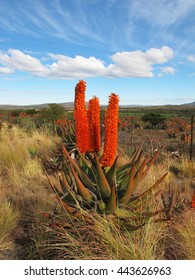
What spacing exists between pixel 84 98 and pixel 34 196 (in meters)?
2.83

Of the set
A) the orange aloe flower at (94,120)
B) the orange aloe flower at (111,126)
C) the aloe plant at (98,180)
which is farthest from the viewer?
the orange aloe flower at (94,120)

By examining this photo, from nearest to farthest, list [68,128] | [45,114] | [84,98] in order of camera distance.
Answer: [84,98] → [68,128] → [45,114]

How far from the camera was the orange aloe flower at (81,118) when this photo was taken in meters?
3.55

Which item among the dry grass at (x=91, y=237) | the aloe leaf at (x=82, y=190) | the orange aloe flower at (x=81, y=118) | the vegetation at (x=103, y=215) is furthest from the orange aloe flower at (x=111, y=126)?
the dry grass at (x=91, y=237)

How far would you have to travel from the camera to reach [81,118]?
355 centimetres

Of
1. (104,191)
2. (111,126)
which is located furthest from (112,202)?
(111,126)

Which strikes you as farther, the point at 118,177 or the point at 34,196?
the point at 34,196

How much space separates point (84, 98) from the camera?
3605 millimetres

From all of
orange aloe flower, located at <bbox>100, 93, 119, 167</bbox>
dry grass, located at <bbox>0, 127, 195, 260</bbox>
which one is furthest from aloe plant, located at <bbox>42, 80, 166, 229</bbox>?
dry grass, located at <bbox>0, 127, 195, 260</bbox>

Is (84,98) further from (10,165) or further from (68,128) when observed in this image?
(10,165)

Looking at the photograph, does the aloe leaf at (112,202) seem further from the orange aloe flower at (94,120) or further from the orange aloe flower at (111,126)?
the orange aloe flower at (94,120)

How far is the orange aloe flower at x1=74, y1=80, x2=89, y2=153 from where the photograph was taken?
11.6 feet

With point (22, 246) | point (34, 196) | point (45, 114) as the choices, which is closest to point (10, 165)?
point (34, 196)

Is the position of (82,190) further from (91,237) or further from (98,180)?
(91,237)
